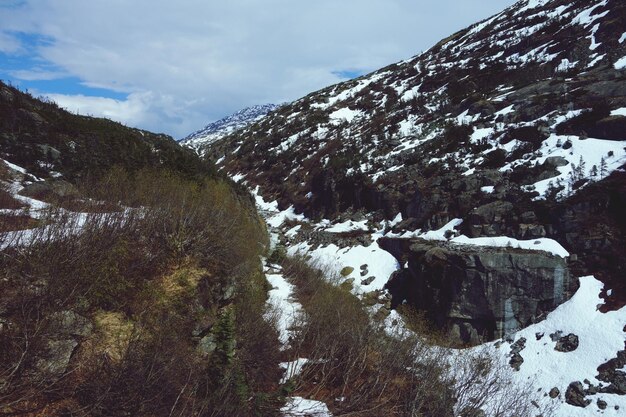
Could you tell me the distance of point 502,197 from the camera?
94.2 feet

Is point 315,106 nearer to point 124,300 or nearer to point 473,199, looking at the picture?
point 473,199

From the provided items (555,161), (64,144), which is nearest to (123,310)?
(64,144)

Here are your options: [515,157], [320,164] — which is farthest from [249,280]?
[320,164]

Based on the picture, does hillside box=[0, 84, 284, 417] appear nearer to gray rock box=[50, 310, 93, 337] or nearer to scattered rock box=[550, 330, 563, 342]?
gray rock box=[50, 310, 93, 337]

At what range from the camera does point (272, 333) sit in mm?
17203

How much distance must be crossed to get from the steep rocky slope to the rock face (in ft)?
0.92

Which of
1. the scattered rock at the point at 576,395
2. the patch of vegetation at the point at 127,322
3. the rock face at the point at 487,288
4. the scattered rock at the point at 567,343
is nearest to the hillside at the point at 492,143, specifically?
the rock face at the point at 487,288

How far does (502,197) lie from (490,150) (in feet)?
25.6

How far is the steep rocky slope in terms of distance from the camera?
81.6 feet

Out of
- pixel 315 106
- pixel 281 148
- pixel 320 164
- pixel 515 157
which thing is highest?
pixel 315 106

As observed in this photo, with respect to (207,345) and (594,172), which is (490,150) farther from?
(207,345)

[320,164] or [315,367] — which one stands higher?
[320,164]

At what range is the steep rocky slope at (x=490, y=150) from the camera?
979 inches

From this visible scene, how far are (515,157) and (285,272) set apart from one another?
2202 cm
